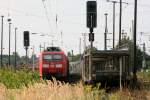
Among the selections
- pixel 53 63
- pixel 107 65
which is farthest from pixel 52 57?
pixel 107 65

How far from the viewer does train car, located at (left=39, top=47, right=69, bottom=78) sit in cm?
4584

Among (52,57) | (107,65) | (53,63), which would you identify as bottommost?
(53,63)

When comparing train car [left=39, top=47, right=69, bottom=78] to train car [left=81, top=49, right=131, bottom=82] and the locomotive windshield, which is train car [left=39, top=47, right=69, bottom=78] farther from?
train car [left=81, top=49, right=131, bottom=82]

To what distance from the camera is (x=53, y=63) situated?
46.0 metres

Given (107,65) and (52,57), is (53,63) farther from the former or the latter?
(107,65)

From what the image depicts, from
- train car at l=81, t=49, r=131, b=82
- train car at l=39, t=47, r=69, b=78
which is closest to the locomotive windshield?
train car at l=39, t=47, r=69, b=78

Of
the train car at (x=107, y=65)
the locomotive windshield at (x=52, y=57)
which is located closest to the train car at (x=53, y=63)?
the locomotive windshield at (x=52, y=57)

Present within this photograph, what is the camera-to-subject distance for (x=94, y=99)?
56.9 feet

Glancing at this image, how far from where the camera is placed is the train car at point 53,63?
4584 cm

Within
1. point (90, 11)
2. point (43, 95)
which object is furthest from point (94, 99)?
point (90, 11)

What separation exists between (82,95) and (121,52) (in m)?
14.9

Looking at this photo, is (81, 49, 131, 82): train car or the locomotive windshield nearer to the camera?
(81, 49, 131, 82): train car

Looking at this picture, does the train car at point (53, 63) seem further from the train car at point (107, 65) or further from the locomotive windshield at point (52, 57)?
the train car at point (107, 65)

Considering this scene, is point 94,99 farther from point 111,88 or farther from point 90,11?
point 90,11
